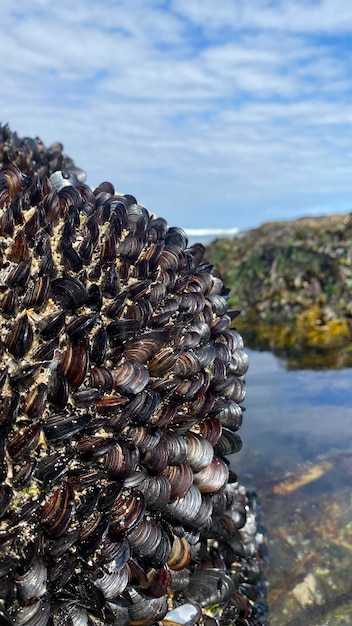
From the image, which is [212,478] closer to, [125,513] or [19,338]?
[125,513]

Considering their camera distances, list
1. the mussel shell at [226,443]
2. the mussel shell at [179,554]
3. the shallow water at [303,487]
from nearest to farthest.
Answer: the mussel shell at [179,554] → the mussel shell at [226,443] → the shallow water at [303,487]

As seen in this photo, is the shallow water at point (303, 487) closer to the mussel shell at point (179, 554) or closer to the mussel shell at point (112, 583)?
the mussel shell at point (179, 554)

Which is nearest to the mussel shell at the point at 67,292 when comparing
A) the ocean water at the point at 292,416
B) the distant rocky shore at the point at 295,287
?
the ocean water at the point at 292,416

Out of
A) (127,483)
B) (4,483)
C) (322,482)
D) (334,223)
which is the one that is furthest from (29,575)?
(334,223)

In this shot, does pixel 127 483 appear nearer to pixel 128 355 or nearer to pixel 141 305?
pixel 128 355

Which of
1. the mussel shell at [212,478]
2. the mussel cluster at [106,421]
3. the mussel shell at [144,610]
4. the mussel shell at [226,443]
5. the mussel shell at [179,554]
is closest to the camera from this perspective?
the mussel cluster at [106,421]

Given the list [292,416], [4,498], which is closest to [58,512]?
[4,498]

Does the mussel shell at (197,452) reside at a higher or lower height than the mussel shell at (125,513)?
higher
